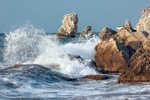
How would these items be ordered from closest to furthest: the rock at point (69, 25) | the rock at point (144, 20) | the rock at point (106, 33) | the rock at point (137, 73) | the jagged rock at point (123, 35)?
the rock at point (137, 73) → the jagged rock at point (123, 35) → the rock at point (106, 33) → the rock at point (144, 20) → the rock at point (69, 25)

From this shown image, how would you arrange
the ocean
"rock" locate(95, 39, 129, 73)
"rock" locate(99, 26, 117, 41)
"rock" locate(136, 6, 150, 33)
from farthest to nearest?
"rock" locate(136, 6, 150, 33) < "rock" locate(99, 26, 117, 41) < "rock" locate(95, 39, 129, 73) < the ocean

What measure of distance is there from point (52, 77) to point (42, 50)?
22.5 feet

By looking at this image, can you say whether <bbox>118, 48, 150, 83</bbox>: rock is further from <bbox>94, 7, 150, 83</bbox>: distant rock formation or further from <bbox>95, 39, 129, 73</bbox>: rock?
<bbox>95, 39, 129, 73</bbox>: rock

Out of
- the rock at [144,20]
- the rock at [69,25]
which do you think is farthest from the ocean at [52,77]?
the rock at [69,25]

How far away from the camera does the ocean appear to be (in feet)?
37.9

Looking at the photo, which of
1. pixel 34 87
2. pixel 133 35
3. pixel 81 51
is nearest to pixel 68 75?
pixel 34 87

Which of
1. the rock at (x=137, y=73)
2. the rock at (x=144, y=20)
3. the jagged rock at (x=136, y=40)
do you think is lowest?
the rock at (x=137, y=73)

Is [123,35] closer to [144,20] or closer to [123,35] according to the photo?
[123,35]

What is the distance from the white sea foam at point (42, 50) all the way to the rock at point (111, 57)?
2.49ft

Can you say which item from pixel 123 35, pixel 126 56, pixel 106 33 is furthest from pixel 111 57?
pixel 106 33

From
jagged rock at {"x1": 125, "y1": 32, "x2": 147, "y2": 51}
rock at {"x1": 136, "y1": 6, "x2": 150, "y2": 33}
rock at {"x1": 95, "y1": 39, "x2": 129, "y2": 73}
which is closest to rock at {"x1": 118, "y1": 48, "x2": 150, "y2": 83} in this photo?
rock at {"x1": 95, "y1": 39, "x2": 129, "y2": 73}

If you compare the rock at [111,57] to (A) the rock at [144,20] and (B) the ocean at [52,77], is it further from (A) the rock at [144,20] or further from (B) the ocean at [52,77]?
(A) the rock at [144,20]

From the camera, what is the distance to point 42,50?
894 inches

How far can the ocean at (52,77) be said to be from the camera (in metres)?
11.6
